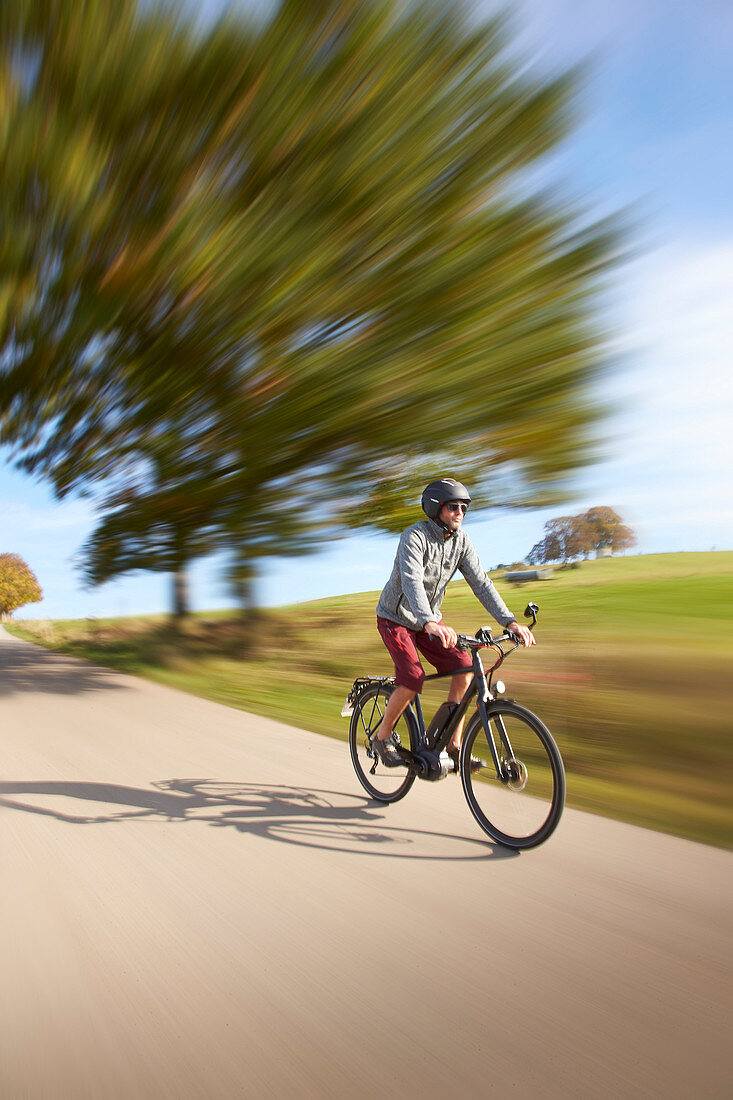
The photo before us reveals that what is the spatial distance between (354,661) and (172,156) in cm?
729

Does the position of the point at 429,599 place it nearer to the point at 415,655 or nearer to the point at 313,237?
the point at 415,655

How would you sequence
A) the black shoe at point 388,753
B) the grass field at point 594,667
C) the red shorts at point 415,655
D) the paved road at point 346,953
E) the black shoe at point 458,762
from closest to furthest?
the paved road at point 346,953, the black shoe at point 458,762, the red shorts at point 415,655, the black shoe at point 388,753, the grass field at point 594,667

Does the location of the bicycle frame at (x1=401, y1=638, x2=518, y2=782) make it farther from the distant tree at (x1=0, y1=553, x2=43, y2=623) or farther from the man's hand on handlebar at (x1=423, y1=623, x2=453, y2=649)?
the distant tree at (x1=0, y1=553, x2=43, y2=623)

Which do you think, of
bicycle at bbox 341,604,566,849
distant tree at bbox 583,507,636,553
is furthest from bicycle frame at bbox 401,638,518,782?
distant tree at bbox 583,507,636,553

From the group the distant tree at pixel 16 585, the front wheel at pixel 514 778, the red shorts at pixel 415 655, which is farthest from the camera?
the distant tree at pixel 16 585

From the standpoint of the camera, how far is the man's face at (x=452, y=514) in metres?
4.00

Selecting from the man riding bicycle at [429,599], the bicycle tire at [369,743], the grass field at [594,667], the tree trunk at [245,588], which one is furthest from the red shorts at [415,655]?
the tree trunk at [245,588]

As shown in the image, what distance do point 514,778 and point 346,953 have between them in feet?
4.51

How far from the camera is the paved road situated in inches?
76.1

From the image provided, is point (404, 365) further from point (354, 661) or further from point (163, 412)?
point (354, 661)

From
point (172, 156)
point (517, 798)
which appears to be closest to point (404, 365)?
point (172, 156)

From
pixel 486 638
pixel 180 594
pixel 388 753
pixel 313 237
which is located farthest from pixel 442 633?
pixel 180 594

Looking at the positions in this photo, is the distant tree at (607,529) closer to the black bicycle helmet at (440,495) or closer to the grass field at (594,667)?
the grass field at (594,667)

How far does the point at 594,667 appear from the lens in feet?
26.4
